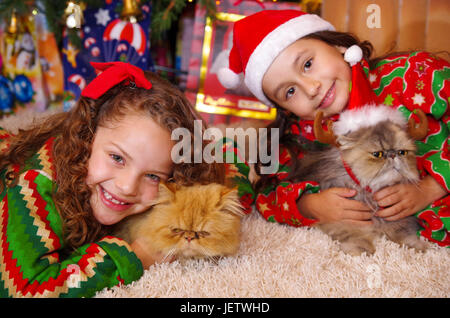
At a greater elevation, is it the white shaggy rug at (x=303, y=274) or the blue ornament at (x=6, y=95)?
the blue ornament at (x=6, y=95)

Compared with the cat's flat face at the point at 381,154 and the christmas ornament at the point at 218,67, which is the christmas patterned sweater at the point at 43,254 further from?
the christmas ornament at the point at 218,67

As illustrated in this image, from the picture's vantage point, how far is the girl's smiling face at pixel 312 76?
1.20m

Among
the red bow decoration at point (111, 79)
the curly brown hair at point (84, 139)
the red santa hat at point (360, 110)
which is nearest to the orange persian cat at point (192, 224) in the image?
the curly brown hair at point (84, 139)

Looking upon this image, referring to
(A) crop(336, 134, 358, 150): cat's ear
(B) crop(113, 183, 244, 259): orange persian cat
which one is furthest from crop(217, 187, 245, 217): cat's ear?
(A) crop(336, 134, 358, 150): cat's ear

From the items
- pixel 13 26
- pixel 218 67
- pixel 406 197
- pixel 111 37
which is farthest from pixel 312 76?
pixel 13 26

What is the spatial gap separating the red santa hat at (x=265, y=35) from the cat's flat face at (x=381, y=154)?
1.33 ft

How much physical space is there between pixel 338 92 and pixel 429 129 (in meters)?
0.34

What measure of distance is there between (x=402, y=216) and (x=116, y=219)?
0.87 m

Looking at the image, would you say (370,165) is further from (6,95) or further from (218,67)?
(6,95)

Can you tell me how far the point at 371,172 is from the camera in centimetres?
103

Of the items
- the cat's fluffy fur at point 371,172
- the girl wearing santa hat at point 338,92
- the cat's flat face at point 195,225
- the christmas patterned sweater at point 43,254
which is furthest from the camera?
the girl wearing santa hat at point 338,92

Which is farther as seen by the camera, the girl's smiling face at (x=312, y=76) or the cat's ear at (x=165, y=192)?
the girl's smiling face at (x=312, y=76)

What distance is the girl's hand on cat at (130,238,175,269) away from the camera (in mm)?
939
